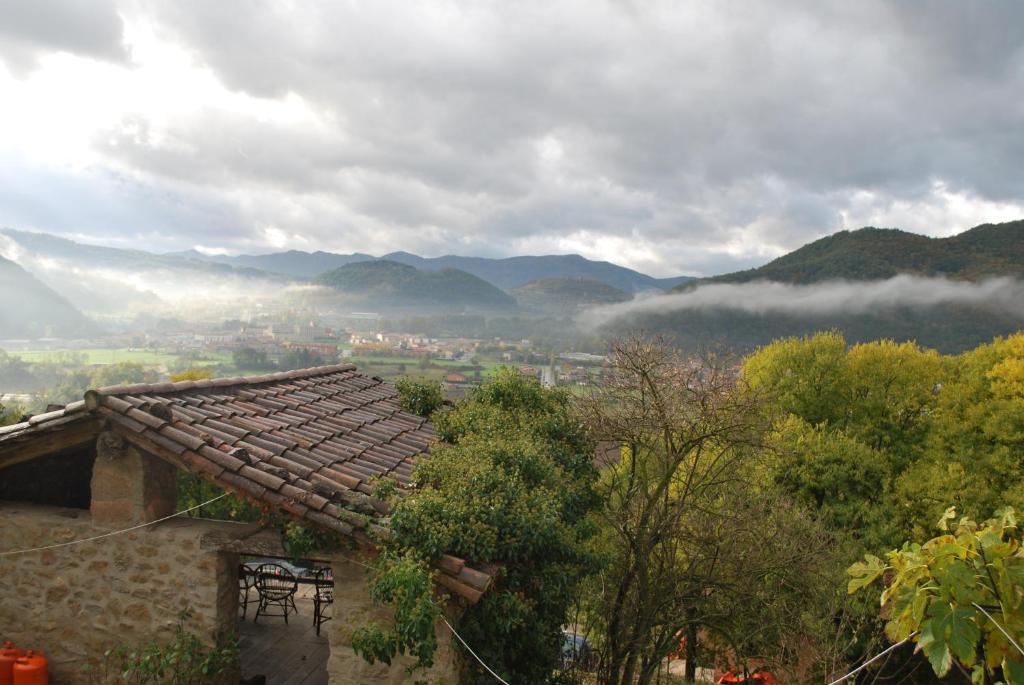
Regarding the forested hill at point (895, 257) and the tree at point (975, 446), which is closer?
the tree at point (975, 446)

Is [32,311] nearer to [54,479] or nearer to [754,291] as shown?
[754,291]

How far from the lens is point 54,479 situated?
698 cm

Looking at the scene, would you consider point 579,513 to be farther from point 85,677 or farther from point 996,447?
point 996,447

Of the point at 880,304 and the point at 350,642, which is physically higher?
the point at 880,304

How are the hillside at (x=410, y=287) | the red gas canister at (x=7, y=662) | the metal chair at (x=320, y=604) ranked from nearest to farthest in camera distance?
the red gas canister at (x=7, y=662)
the metal chair at (x=320, y=604)
the hillside at (x=410, y=287)

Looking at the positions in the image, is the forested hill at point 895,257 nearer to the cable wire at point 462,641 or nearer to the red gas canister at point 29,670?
the cable wire at point 462,641

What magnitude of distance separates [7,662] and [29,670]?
32 centimetres

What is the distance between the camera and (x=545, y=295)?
13475 centimetres

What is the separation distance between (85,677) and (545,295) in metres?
130

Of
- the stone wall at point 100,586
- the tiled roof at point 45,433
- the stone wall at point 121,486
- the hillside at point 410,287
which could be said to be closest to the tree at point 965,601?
the stone wall at point 100,586

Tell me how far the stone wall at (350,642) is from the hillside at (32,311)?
116824mm

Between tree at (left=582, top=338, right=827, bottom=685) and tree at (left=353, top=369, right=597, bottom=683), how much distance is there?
160cm

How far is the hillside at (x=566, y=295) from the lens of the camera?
10982 cm

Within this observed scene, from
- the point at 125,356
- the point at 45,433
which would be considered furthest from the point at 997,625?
the point at 125,356
